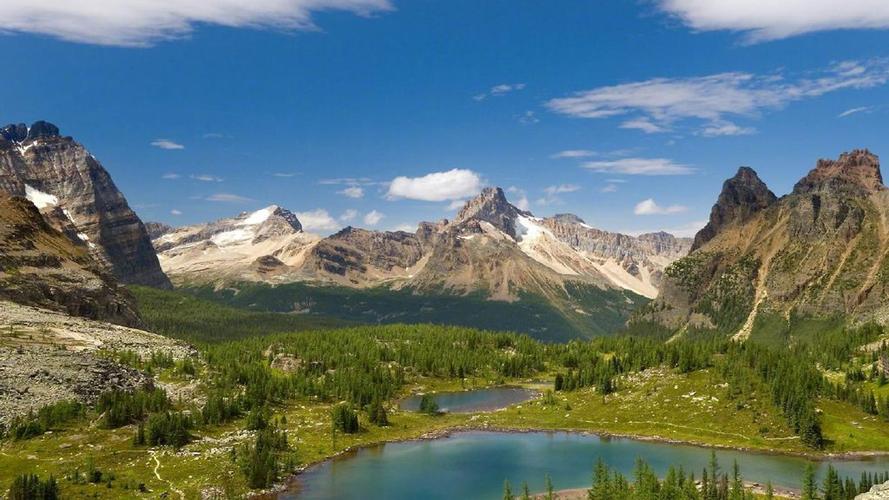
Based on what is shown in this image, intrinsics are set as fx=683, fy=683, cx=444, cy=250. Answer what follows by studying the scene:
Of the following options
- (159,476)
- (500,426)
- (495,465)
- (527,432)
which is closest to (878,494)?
(495,465)

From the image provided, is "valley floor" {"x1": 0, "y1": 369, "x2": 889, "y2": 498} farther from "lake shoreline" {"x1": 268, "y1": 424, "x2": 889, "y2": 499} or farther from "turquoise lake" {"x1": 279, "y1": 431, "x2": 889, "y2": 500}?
"turquoise lake" {"x1": 279, "y1": 431, "x2": 889, "y2": 500}

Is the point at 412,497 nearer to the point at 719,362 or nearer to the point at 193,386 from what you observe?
the point at 193,386

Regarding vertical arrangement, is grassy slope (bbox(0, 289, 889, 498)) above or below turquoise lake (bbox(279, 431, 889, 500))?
above

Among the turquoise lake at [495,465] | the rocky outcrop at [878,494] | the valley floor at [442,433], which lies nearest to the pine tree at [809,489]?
the turquoise lake at [495,465]

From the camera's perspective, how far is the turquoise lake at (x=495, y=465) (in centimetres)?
11438

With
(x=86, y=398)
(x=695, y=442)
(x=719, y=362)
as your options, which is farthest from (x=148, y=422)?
(x=719, y=362)

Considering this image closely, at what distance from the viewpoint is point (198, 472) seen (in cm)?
10888

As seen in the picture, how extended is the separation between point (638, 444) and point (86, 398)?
10933 centimetres

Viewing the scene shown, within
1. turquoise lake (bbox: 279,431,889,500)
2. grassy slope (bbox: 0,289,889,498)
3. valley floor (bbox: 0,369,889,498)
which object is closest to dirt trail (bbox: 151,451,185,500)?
valley floor (bbox: 0,369,889,498)

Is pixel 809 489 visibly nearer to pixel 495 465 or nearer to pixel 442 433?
pixel 495 465

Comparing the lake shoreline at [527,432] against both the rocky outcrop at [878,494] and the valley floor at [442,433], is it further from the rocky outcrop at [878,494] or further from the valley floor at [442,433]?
the rocky outcrop at [878,494]

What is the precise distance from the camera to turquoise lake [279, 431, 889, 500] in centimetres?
11438

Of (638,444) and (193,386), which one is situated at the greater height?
(193,386)

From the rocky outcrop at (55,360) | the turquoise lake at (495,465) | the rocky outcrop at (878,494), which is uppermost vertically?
the rocky outcrop at (55,360)
